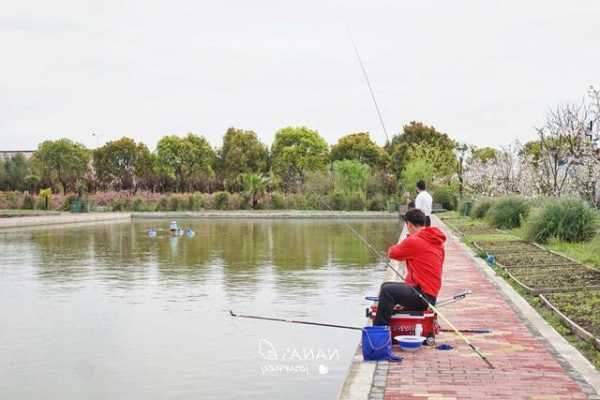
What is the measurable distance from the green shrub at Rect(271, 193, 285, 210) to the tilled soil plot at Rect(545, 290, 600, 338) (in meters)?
46.4

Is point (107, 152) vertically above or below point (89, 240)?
above

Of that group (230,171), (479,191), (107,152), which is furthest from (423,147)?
(107,152)

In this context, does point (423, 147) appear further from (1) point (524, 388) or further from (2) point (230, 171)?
(1) point (524, 388)

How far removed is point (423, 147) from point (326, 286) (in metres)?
57.9

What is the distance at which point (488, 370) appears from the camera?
701cm

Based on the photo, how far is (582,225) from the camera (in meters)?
19.6

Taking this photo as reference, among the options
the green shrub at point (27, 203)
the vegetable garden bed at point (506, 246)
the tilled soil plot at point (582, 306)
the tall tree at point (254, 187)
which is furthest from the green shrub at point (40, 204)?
the tilled soil plot at point (582, 306)

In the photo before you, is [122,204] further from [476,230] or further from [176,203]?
[476,230]

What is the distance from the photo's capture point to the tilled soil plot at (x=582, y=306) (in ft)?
29.1

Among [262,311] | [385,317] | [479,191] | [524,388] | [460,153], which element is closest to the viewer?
[524,388]

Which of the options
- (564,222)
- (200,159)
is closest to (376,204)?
(200,159)

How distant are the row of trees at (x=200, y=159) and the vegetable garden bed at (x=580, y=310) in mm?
61086

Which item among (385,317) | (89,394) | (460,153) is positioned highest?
(460,153)

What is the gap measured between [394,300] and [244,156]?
71478mm
